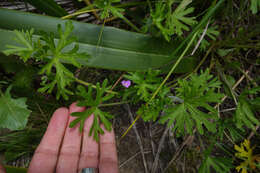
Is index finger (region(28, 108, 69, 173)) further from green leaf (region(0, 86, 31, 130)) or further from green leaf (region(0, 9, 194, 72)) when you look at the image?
green leaf (region(0, 9, 194, 72))

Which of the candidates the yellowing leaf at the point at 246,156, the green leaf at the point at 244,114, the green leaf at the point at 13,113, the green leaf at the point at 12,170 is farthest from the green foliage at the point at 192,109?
the green leaf at the point at 12,170

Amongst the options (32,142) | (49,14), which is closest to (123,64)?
(49,14)

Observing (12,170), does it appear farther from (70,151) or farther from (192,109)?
(192,109)

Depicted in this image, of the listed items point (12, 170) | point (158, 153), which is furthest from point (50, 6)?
point (158, 153)

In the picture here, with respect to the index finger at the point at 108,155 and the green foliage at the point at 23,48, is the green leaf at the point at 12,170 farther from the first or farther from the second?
the green foliage at the point at 23,48

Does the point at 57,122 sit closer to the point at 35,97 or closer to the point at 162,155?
the point at 35,97
